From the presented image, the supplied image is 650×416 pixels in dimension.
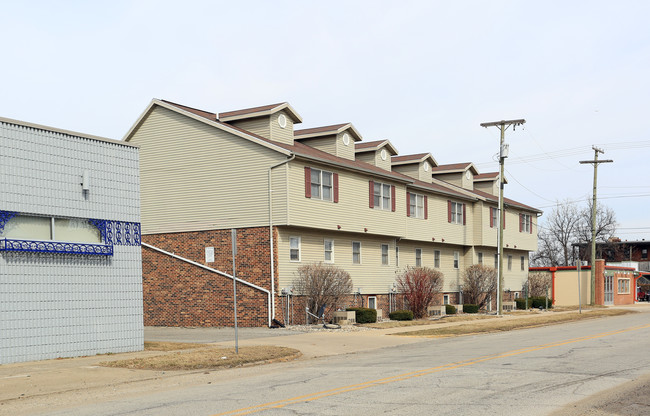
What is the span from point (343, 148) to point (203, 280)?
10698 millimetres

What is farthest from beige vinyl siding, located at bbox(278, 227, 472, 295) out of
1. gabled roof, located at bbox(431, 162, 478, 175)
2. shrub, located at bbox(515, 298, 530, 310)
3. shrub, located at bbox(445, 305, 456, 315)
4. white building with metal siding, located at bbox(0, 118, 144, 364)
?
white building with metal siding, located at bbox(0, 118, 144, 364)

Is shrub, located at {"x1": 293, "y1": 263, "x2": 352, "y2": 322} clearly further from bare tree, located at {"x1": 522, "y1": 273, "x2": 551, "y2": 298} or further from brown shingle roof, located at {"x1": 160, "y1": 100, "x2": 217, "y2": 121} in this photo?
bare tree, located at {"x1": 522, "y1": 273, "x2": 551, "y2": 298}

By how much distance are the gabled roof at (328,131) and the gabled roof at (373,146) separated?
1.31 meters

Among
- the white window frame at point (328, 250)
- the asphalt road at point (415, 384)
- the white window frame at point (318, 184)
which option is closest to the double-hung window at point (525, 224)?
the white window frame at point (328, 250)

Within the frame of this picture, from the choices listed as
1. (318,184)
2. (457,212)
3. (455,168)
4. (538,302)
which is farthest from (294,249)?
(538,302)

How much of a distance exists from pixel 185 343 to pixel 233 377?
742 cm

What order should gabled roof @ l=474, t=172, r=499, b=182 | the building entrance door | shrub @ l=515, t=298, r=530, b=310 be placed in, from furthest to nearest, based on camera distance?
the building entrance door, gabled roof @ l=474, t=172, r=499, b=182, shrub @ l=515, t=298, r=530, b=310

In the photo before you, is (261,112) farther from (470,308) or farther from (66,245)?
(470,308)

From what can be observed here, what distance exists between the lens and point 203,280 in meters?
30.1

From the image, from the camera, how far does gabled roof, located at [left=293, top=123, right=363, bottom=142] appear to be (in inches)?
1409

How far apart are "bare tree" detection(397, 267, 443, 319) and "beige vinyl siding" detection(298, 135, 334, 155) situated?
7604mm

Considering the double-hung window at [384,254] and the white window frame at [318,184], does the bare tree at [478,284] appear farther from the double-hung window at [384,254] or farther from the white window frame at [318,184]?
the white window frame at [318,184]

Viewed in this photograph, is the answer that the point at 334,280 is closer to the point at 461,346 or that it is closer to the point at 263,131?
the point at 263,131

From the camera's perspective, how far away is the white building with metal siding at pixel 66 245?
16156 millimetres
